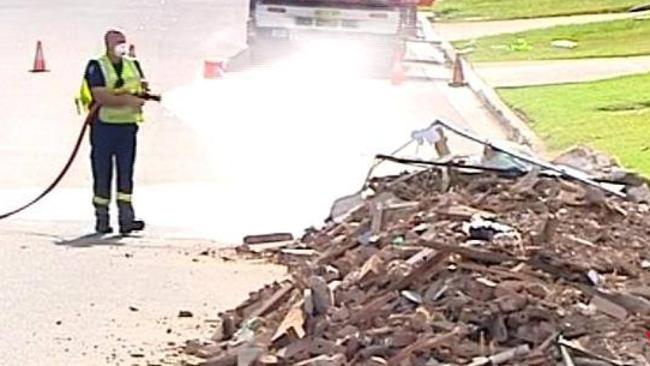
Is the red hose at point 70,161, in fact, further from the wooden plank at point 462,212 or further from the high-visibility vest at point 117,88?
the wooden plank at point 462,212

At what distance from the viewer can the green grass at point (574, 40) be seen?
29672mm

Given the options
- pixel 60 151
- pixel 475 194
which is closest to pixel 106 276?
pixel 475 194

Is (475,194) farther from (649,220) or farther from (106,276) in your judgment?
(106,276)

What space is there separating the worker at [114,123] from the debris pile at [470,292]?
3.59 metres

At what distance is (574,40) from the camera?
32.2 meters

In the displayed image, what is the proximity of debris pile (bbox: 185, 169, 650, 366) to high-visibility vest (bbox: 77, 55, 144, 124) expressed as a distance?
367 centimetres

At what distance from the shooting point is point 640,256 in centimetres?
945

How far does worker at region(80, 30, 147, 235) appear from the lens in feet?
45.4

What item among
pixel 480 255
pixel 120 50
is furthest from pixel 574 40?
pixel 480 255

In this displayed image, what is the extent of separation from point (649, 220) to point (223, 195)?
6.35 metres

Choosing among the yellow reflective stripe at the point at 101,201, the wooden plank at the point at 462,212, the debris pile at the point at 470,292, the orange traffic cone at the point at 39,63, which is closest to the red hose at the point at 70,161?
the yellow reflective stripe at the point at 101,201

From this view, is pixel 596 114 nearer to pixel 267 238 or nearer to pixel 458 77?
pixel 458 77

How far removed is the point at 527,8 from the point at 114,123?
27450 millimetres

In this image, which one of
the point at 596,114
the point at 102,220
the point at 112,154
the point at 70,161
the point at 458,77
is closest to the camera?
the point at 102,220
